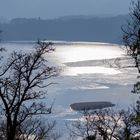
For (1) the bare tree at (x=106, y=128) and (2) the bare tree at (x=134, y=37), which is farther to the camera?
(1) the bare tree at (x=106, y=128)

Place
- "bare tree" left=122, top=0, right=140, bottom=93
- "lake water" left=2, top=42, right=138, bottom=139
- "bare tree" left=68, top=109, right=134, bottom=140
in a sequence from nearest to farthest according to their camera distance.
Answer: "bare tree" left=122, top=0, right=140, bottom=93 → "bare tree" left=68, top=109, right=134, bottom=140 → "lake water" left=2, top=42, right=138, bottom=139

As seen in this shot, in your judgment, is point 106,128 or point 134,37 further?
point 106,128

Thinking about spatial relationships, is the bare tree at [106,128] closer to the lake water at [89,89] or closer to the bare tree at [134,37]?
the bare tree at [134,37]

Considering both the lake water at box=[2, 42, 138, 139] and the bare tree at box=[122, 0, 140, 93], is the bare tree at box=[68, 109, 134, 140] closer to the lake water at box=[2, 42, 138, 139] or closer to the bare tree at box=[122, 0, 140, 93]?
the bare tree at box=[122, 0, 140, 93]

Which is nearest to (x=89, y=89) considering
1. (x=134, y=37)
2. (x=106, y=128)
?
(x=106, y=128)

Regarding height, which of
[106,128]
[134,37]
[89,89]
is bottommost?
[89,89]

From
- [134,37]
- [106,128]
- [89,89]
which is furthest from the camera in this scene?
[89,89]

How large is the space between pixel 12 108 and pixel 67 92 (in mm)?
68310

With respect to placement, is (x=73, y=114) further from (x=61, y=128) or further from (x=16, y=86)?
(x=16, y=86)

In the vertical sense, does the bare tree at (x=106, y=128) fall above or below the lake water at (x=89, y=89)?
above

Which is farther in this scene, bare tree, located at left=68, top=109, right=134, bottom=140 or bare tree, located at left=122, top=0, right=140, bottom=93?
bare tree, located at left=68, top=109, right=134, bottom=140

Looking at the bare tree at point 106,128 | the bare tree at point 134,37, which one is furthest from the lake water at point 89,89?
the bare tree at point 134,37

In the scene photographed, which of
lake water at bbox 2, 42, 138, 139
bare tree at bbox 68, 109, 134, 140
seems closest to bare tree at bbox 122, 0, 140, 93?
bare tree at bbox 68, 109, 134, 140

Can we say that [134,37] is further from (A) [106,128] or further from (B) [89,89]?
(B) [89,89]
